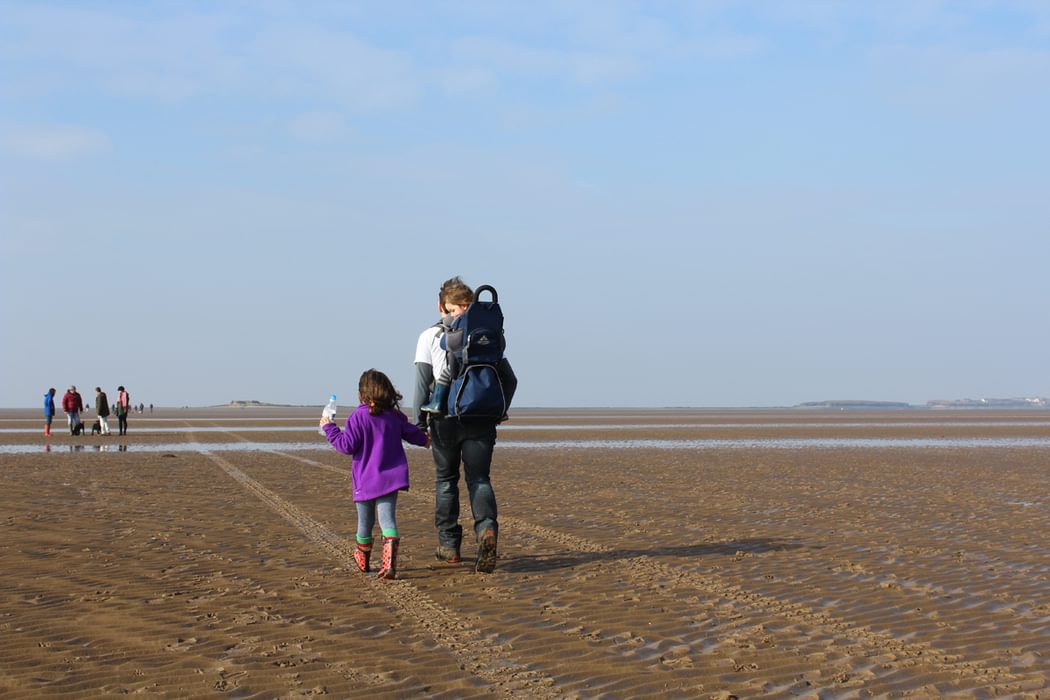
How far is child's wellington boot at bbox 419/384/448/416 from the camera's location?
8.87 meters

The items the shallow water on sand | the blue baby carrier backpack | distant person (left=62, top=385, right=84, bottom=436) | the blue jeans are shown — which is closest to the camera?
the blue baby carrier backpack

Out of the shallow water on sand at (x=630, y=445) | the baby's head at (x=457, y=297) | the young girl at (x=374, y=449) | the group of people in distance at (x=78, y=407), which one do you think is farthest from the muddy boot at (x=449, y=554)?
the group of people in distance at (x=78, y=407)

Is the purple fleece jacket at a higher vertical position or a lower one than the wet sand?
higher

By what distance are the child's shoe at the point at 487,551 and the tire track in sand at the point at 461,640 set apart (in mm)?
699

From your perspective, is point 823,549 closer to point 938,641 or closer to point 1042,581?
point 1042,581

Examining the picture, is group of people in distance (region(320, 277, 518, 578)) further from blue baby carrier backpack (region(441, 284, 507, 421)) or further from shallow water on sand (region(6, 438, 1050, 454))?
shallow water on sand (region(6, 438, 1050, 454))

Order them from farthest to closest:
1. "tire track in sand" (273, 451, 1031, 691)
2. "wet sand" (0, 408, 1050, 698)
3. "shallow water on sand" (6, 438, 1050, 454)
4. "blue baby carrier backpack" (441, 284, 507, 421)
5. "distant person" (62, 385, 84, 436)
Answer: "distant person" (62, 385, 84, 436), "shallow water on sand" (6, 438, 1050, 454), "blue baby carrier backpack" (441, 284, 507, 421), "tire track in sand" (273, 451, 1031, 691), "wet sand" (0, 408, 1050, 698)

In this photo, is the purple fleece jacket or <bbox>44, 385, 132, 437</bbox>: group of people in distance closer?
the purple fleece jacket

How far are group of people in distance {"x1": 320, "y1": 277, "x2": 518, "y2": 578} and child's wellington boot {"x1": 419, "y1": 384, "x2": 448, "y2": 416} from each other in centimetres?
3

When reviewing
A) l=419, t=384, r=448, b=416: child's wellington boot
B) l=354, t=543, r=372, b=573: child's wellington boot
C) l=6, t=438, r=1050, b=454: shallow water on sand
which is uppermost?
l=419, t=384, r=448, b=416: child's wellington boot

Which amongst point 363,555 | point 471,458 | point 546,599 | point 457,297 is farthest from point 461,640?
point 457,297

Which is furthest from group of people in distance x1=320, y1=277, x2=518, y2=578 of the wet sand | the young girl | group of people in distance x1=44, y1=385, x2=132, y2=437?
group of people in distance x1=44, y1=385, x2=132, y2=437

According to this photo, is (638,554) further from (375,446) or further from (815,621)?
(815,621)

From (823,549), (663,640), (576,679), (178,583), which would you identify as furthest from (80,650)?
(823,549)
